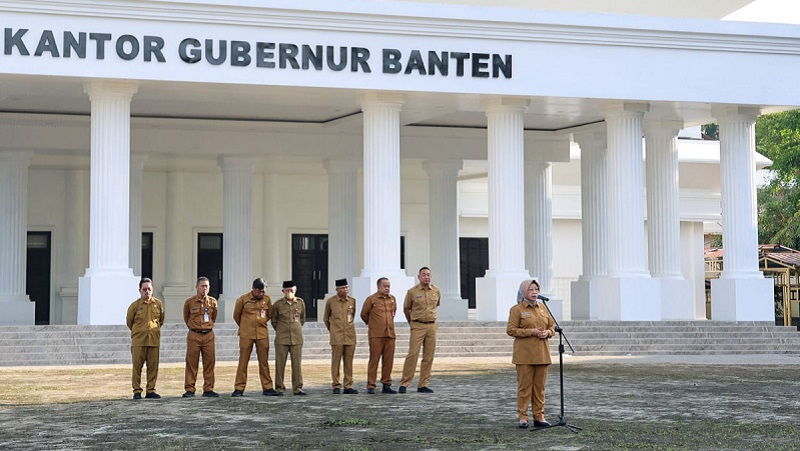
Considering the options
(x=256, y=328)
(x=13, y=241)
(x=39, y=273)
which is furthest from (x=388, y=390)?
(x=39, y=273)

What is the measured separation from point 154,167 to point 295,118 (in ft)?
19.7

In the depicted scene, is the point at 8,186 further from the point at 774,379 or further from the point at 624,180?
the point at 774,379

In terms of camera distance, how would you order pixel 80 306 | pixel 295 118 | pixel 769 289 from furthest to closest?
pixel 295 118 → pixel 769 289 → pixel 80 306

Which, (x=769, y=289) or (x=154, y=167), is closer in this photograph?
(x=769, y=289)

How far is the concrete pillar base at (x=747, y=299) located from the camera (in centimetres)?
2906

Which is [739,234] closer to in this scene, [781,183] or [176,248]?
[176,248]

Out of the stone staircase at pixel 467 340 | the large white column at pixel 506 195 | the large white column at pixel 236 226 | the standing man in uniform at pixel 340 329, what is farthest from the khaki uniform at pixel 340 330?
the large white column at pixel 236 226

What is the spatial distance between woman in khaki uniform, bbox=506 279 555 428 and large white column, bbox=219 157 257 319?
20.4 m

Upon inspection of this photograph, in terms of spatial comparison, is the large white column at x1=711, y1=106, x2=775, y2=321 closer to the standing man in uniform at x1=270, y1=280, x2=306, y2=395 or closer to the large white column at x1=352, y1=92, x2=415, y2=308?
the large white column at x1=352, y1=92, x2=415, y2=308

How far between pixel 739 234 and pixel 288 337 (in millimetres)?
15409

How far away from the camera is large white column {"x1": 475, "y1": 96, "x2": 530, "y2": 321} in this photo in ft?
91.6

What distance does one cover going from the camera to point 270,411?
577 inches

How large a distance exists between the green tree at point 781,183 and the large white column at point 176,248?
19.2m

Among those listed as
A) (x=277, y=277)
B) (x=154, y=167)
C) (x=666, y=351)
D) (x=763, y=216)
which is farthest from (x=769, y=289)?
(x=763, y=216)
